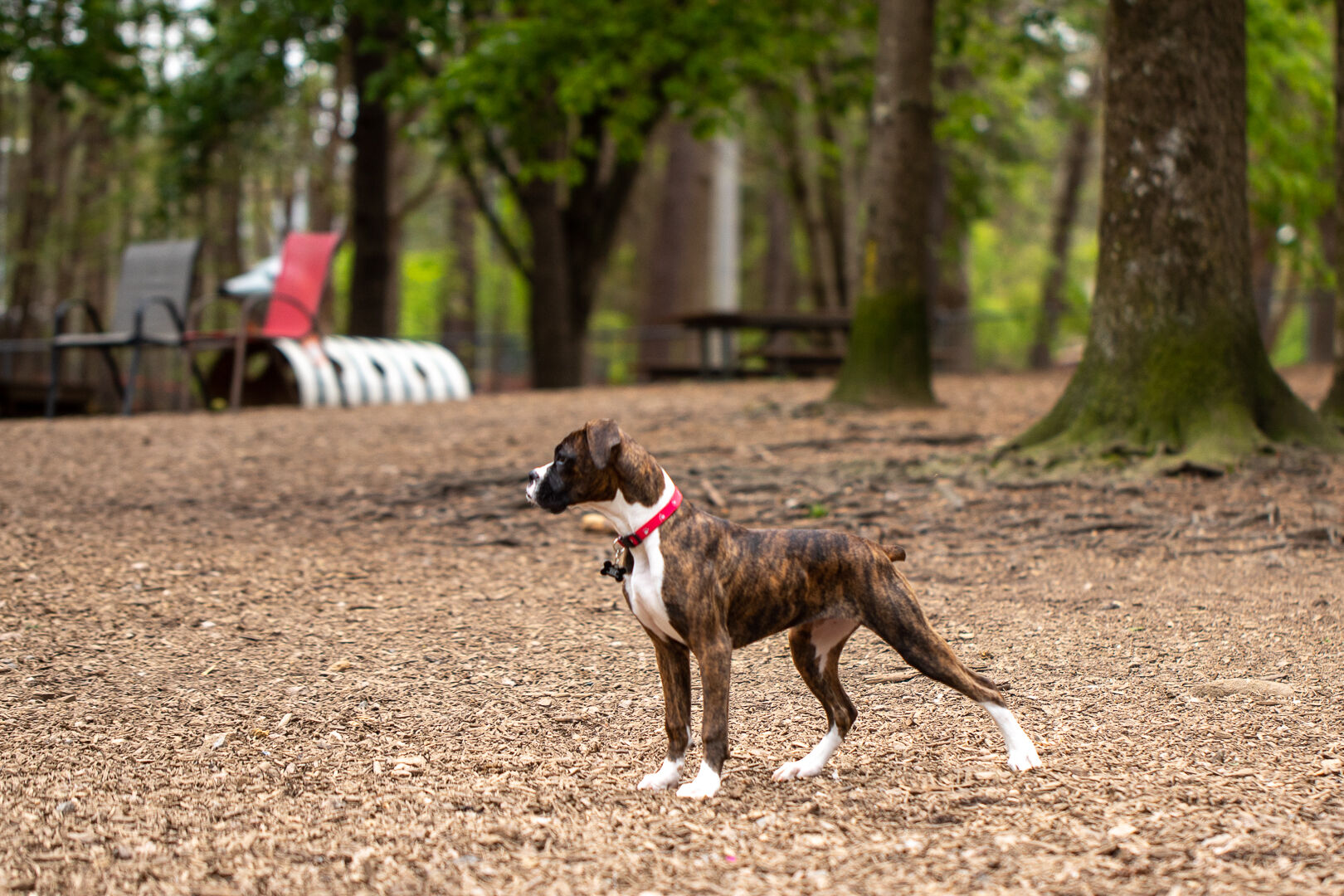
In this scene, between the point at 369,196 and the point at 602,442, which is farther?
the point at 369,196

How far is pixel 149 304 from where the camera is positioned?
1180 cm

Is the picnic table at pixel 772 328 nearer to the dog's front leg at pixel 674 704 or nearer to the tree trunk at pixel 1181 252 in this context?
the tree trunk at pixel 1181 252

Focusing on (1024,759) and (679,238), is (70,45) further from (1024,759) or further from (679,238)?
(1024,759)

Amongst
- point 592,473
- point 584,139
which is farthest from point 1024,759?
point 584,139

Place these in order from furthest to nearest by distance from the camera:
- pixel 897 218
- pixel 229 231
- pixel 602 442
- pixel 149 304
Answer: pixel 229 231, pixel 149 304, pixel 897 218, pixel 602 442

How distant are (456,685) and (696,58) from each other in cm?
1045

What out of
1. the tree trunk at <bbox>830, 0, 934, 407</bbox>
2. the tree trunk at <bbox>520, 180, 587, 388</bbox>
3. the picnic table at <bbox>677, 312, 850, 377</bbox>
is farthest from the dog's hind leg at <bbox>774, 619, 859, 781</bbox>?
the tree trunk at <bbox>520, 180, 587, 388</bbox>

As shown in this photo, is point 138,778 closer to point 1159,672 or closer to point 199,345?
point 1159,672

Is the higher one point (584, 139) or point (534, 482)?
point (584, 139)

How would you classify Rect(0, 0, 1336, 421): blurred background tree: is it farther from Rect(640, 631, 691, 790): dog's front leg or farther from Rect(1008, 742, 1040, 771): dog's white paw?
Rect(640, 631, 691, 790): dog's front leg

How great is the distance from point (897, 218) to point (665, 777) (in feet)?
26.4

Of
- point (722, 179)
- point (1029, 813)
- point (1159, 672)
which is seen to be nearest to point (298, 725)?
point (1029, 813)

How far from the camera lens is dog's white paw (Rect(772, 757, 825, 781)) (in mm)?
3278

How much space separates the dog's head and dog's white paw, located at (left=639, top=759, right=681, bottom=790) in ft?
2.34
